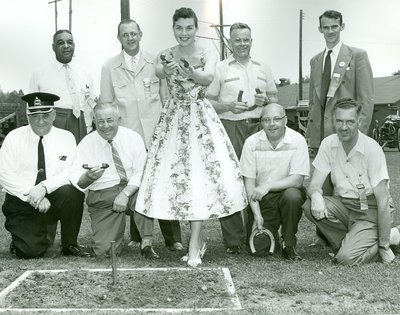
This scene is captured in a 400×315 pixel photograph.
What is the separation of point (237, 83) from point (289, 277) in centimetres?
210

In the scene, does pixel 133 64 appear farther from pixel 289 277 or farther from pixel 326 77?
pixel 289 277

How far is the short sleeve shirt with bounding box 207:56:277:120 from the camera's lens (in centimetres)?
612

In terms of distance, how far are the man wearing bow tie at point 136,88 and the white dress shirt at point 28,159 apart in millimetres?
675

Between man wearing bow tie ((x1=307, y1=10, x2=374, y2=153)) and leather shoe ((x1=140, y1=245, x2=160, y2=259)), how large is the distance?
2.14 meters

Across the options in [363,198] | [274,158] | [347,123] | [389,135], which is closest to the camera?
[347,123]

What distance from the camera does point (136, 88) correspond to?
6.20 meters

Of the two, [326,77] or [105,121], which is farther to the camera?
[326,77]

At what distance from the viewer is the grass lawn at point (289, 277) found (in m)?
4.11

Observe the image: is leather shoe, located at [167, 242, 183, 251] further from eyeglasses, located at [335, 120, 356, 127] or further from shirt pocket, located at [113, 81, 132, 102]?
eyeglasses, located at [335, 120, 356, 127]

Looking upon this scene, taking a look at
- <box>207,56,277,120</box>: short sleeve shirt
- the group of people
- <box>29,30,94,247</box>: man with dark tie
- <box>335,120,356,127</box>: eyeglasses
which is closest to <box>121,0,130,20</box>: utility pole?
<box>29,30,94,247</box>: man with dark tie

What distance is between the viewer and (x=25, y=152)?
5.97m

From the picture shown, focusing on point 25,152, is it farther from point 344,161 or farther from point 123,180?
point 344,161

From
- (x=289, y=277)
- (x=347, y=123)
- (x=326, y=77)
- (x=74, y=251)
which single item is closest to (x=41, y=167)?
(x=74, y=251)

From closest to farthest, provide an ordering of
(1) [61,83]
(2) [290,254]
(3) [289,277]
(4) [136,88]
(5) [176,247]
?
(3) [289,277]
(2) [290,254]
(5) [176,247]
(4) [136,88]
(1) [61,83]
